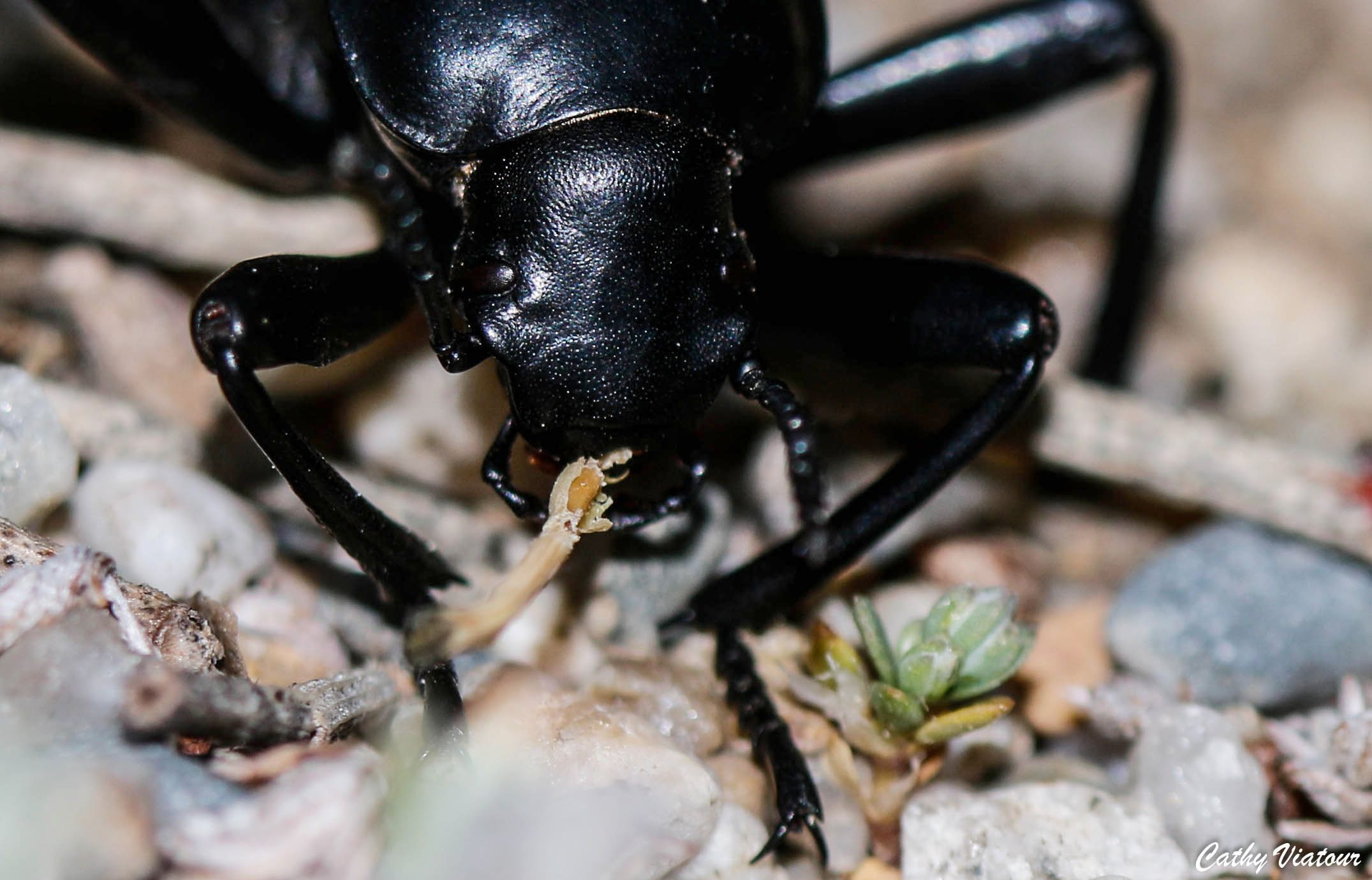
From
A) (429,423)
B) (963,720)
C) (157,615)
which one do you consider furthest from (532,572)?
(429,423)

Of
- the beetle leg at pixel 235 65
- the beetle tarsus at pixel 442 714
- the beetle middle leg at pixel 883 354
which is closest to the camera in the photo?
the beetle tarsus at pixel 442 714

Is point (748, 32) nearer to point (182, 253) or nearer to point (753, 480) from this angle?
point (753, 480)

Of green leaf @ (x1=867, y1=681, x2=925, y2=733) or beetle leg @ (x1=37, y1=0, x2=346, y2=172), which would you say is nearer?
green leaf @ (x1=867, y1=681, x2=925, y2=733)

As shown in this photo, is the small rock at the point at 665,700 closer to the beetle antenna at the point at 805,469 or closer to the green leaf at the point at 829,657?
the green leaf at the point at 829,657

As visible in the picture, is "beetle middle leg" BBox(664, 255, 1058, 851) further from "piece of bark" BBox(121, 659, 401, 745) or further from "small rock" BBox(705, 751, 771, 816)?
"piece of bark" BBox(121, 659, 401, 745)

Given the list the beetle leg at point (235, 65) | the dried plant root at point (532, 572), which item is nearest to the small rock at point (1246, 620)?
the dried plant root at point (532, 572)

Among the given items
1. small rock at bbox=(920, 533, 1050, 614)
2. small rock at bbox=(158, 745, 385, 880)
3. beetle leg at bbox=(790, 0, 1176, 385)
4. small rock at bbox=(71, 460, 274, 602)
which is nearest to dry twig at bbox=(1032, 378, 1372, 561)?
small rock at bbox=(920, 533, 1050, 614)

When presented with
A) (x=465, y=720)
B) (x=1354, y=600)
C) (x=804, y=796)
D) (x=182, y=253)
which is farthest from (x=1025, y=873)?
(x=182, y=253)
